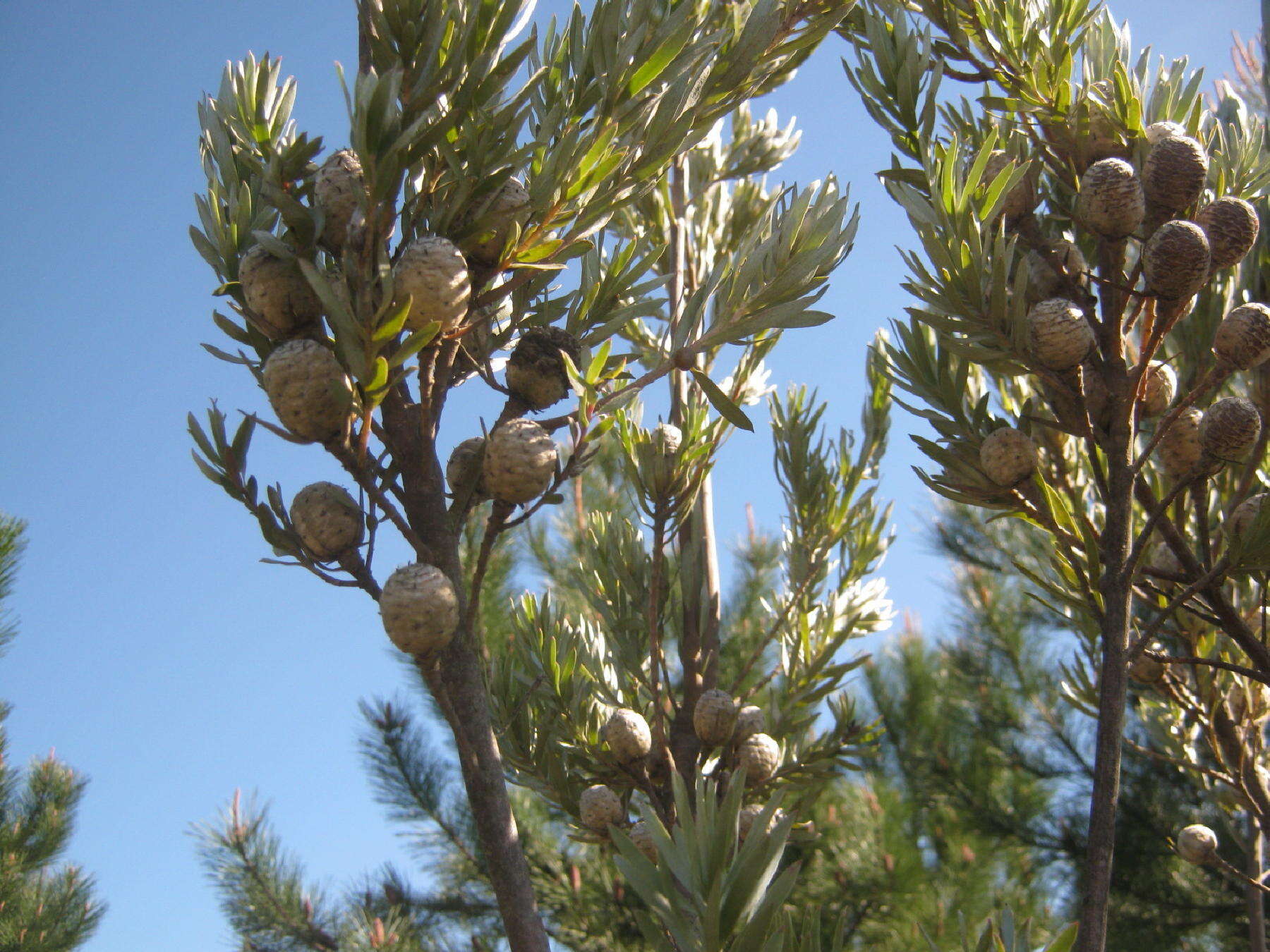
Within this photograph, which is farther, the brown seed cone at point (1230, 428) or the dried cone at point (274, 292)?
the brown seed cone at point (1230, 428)

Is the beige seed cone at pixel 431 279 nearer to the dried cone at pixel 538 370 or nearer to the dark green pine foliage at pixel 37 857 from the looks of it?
the dried cone at pixel 538 370

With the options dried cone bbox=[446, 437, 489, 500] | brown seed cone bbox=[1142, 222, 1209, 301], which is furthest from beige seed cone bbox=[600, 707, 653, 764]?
brown seed cone bbox=[1142, 222, 1209, 301]

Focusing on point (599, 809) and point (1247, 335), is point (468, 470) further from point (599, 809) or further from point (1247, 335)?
point (1247, 335)

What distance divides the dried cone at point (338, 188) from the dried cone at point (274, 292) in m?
0.04

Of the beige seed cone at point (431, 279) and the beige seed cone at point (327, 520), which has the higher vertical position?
the beige seed cone at point (431, 279)

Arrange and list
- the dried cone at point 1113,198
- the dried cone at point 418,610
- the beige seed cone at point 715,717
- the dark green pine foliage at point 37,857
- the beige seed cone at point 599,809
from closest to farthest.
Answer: the dried cone at point 418,610
the dried cone at point 1113,198
the beige seed cone at point 599,809
the beige seed cone at point 715,717
the dark green pine foliage at point 37,857

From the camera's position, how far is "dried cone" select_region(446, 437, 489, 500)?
851 millimetres

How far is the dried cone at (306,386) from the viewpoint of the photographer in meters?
0.76

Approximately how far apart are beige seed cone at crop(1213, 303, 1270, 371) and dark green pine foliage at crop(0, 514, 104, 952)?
3.21 m

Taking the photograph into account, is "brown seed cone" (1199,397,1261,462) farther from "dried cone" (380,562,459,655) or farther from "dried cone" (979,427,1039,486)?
"dried cone" (380,562,459,655)

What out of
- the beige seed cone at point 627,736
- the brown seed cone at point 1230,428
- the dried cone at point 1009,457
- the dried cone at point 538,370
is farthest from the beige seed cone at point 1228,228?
the beige seed cone at point 627,736

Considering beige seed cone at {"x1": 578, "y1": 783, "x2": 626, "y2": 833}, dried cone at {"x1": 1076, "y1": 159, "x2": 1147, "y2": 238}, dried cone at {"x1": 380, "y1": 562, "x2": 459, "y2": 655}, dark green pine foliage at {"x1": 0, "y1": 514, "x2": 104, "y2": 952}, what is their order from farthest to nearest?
dark green pine foliage at {"x1": 0, "y1": 514, "x2": 104, "y2": 952} < beige seed cone at {"x1": 578, "y1": 783, "x2": 626, "y2": 833} < dried cone at {"x1": 1076, "y1": 159, "x2": 1147, "y2": 238} < dried cone at {"x1": 380, "y1": 562, "x2": 459, "y2": 655}

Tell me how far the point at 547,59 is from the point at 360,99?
1.05ft

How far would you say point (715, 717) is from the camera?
1.22 meters
